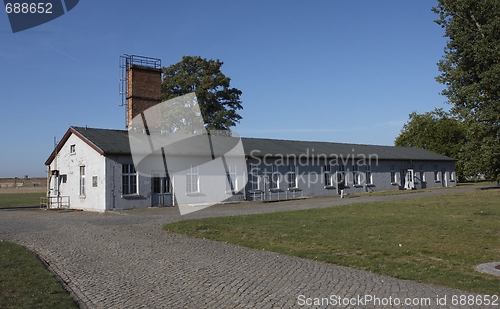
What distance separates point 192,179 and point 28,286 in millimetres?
19718

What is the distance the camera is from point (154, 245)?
11.1m

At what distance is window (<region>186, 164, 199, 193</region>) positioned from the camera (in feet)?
86.4

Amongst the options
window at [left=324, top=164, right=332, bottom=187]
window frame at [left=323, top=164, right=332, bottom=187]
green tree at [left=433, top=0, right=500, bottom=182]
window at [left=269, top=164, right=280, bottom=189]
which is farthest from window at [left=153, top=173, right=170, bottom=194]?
green tree at [left=433, top=0, right=500, bottom=182]

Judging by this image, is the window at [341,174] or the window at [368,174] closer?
the window at [341,174]

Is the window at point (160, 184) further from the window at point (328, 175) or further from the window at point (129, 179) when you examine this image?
the window at point (328, 175)

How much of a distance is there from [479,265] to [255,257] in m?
4.30

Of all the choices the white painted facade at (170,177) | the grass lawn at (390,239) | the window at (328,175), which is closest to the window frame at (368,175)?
the white painted facade at (170,177)

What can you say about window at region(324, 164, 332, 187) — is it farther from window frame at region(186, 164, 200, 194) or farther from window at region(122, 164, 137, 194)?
window at region(122, 164, 137, 194)

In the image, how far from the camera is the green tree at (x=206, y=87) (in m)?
45.3

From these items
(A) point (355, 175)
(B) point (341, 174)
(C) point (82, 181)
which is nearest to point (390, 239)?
(C) point (82, 181)

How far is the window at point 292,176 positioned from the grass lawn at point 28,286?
2369cm

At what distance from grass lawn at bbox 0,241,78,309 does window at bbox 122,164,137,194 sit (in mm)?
14303

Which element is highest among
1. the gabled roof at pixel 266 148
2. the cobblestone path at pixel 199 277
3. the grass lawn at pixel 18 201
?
the gabled roof at pixel 266 148

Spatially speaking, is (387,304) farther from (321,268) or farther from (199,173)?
(199,173)
